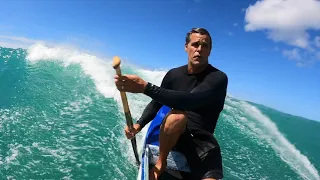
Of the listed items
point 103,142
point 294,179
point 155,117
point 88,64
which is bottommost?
point 294,179

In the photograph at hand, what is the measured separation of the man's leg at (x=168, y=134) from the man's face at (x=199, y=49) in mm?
719

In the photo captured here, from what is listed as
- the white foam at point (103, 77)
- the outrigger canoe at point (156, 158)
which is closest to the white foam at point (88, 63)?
the white foam at point (103, 77)

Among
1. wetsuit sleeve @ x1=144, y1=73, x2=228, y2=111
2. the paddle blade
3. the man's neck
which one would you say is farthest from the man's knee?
the paddle blade

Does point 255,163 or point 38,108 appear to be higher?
point 38,108

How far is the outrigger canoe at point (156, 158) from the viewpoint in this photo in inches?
135

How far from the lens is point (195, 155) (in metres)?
3.30

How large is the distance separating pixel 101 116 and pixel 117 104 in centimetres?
225

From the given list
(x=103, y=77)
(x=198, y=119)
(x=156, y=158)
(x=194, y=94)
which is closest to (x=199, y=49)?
(x=194, y=94)

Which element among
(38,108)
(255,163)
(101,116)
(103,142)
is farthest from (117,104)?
(255,163)

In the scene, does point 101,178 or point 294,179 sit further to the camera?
point 294,179

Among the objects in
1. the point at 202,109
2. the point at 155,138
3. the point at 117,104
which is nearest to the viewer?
the point at 202,109

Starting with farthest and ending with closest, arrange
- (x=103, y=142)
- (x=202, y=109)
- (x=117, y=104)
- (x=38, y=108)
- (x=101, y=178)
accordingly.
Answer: (x=117, y=104) → (x=38, y=108) → (x=103, y=142) → (x=101, y=178) → (x=202, y=109)

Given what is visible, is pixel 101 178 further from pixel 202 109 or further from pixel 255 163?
pixel 255 163

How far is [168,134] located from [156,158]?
2.08ft
